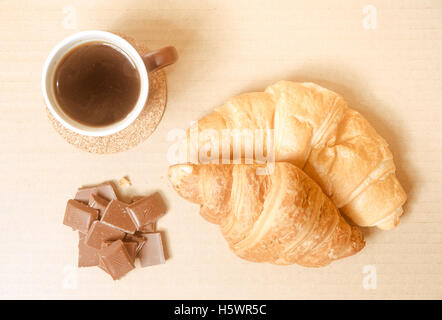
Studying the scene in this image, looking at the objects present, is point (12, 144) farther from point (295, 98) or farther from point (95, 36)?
point (295, 98)

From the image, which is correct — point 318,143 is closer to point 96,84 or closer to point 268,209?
point 268,209

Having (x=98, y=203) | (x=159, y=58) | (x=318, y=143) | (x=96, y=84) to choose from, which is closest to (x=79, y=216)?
(x=98, y=203)

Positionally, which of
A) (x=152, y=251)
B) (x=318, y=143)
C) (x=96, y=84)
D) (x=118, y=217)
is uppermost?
(x=96, y=84)

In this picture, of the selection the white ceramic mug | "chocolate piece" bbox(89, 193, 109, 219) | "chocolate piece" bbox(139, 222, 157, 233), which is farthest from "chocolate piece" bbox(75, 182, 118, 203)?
the white ceramic mug

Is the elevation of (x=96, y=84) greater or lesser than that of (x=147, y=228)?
greater

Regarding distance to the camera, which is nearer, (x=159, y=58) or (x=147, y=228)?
(x=159, y=58)

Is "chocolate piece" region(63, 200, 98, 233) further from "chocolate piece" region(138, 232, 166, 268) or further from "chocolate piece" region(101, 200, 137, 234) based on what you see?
"chocolate piece" region(138, 232, 166, 268)

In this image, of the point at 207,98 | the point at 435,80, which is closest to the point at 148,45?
the point at 207,98
